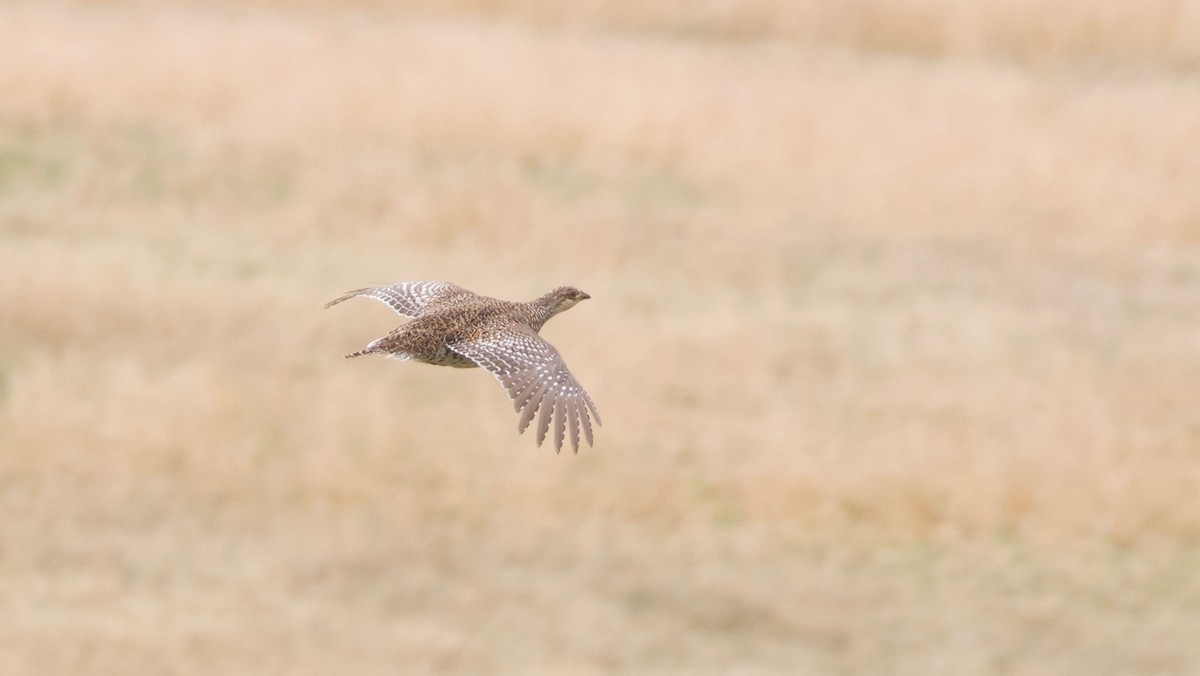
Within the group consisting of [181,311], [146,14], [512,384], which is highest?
[146,14]

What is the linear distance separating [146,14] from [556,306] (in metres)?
22.1

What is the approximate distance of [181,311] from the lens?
20.1 m

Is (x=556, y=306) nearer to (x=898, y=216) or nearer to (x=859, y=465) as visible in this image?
(x=859, y=465)

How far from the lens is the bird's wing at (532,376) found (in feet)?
23.7

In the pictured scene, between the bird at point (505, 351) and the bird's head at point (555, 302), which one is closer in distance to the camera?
the bird at point (505, 351)

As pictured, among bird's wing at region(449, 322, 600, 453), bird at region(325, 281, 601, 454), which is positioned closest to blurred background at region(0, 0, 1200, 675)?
bird at region(325, 281, 601, 454)

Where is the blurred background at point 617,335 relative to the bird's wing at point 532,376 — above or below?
above

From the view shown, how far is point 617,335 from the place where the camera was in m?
20.7

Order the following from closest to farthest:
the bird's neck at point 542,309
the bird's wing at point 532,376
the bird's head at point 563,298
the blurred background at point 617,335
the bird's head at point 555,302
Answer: the bird's wing at point 532,376, the bird's neck at point 542,309, the bird's head at point 555,302, the bird's head at point 563,298, the blurred background at point 617,335

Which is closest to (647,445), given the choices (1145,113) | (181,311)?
(181,311)

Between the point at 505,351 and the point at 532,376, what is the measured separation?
0.20m

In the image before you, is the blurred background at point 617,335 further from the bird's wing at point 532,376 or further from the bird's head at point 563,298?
the bird's wing at point 532,376

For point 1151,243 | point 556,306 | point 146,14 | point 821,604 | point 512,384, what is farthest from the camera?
point 146,14

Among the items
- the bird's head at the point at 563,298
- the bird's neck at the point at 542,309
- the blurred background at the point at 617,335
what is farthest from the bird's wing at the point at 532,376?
the blurred background at the point at 617,335
